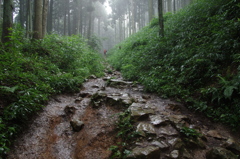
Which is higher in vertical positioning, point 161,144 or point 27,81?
point 27,81

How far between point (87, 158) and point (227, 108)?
354 cm

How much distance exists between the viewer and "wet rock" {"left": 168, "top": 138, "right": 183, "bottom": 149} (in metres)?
2.62

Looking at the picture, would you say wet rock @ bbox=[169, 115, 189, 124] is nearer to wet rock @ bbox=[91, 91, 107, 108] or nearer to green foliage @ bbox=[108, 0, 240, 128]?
green foliage @ bbox=[108, 0, 240, 128]

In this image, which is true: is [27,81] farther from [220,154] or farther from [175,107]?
[220,154]

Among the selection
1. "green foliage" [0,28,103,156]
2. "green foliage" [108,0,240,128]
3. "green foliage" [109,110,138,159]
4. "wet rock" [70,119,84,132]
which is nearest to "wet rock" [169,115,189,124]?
"green foliage" [108,0,240,128]

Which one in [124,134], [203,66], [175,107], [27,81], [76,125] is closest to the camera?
[124,134]

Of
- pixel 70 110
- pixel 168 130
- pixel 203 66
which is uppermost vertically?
pixel 203 66

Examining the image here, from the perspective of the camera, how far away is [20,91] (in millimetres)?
3373

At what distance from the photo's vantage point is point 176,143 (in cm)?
267

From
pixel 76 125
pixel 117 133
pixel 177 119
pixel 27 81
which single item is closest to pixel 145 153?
pixel 117 133

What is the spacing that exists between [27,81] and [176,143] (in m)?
4.30

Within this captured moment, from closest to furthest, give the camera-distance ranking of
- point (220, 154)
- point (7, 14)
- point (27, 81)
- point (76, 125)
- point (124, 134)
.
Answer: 1. point (220, 154)
2. point (124, 134)
3. point (76, 125)
4. point (27, 81)
5. point (7, 14)

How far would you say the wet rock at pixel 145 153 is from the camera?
2334mm

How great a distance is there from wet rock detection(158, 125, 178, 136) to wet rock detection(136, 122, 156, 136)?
187mm
